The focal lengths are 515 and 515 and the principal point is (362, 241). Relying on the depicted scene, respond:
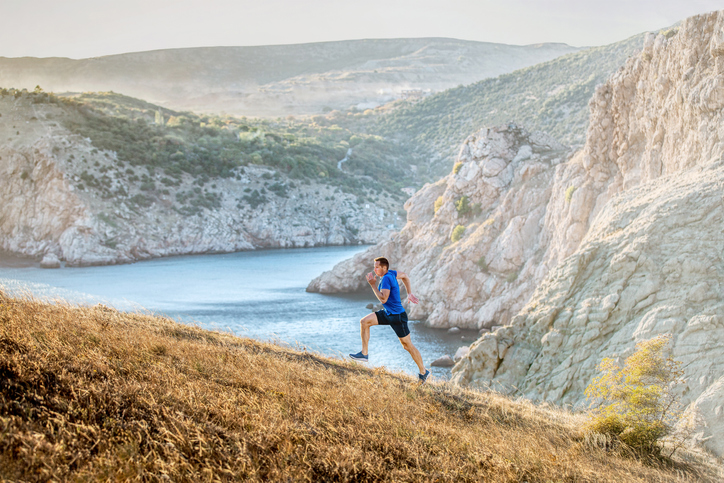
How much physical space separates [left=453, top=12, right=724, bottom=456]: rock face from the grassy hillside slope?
49.7 m

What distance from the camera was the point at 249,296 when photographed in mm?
43750

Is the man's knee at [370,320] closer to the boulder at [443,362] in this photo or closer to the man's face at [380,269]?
the man's face at [380,269]

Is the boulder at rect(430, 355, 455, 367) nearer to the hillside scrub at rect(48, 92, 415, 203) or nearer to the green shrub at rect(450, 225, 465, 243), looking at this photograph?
the green shrub at rect(450, 225, 465, 243)

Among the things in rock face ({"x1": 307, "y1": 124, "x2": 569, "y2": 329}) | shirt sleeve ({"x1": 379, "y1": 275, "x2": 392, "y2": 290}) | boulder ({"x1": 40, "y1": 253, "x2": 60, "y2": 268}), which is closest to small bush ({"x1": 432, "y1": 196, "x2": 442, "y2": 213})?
rock face ({"x1": 307, "y1": 124, "x2": 569, "y2": 329})

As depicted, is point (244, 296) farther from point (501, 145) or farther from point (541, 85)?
point (541, 85)

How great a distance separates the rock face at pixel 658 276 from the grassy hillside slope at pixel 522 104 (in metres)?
49.7

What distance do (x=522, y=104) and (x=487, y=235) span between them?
69.9 m

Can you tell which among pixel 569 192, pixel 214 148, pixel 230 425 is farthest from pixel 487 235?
pixel 214 148

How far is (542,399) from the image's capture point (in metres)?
13.2

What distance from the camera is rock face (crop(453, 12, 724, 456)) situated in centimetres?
1164

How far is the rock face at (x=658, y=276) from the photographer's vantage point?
11.6 m

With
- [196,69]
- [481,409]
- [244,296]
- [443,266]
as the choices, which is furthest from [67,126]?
[196,69]

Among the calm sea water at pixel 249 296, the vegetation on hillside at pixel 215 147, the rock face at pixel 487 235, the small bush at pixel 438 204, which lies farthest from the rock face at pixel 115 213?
the small bush at pixel 438 204

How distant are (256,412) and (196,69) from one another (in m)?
202
